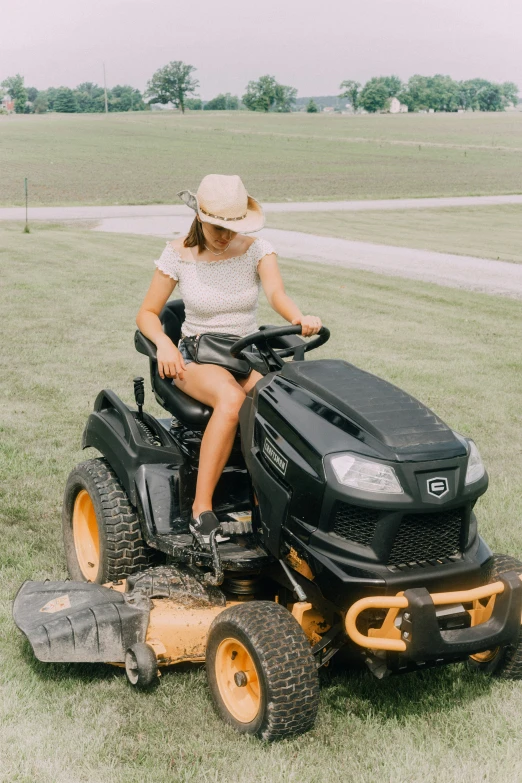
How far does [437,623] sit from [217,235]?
5.75 feet

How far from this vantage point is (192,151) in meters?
56.1

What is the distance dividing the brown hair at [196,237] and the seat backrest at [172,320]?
35 centimetres

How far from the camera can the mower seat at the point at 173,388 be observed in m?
3.40

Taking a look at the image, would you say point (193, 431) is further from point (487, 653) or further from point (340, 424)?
point (487, 653)

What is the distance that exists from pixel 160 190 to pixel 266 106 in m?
120

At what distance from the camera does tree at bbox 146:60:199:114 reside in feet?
490

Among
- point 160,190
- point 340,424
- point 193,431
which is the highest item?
point 340,424

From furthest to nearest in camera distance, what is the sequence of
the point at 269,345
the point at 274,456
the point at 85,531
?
the point at 85,531, the point at 269,345, the point at 274,456

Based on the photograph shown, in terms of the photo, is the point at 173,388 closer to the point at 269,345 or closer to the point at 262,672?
the point at 269,345

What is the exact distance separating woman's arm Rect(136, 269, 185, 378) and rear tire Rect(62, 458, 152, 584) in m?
0.57

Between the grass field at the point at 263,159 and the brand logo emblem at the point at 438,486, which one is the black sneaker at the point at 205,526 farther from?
the grass field at the point at 263,159

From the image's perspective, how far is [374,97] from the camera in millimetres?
160125

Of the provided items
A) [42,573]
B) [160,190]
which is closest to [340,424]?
[42,573]

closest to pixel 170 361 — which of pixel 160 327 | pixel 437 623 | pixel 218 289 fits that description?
pixel 160 327
